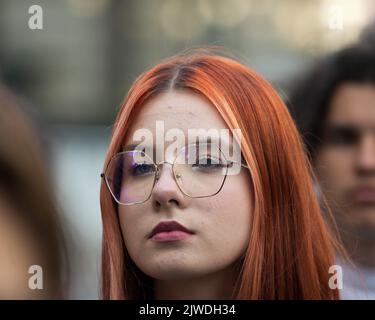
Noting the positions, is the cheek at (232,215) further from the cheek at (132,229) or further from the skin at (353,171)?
the skin at (353,171)

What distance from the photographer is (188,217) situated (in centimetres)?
183

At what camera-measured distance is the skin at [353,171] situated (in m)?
2.12

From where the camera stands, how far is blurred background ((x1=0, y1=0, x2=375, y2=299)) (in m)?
2.14

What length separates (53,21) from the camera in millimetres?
2211

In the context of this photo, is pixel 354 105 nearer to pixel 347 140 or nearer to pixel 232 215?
pixel 347 140

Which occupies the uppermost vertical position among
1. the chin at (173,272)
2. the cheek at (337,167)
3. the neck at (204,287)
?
the cheek at (337,167)

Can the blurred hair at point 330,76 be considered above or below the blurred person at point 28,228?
above

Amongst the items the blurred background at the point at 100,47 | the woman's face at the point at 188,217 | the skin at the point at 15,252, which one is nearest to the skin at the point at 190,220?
the woman's face at the point at 188,217

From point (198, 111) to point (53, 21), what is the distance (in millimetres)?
654

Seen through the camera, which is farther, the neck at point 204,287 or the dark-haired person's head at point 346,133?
the dark-haired person's head at point 346,133

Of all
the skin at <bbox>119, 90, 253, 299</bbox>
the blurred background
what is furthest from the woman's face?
the blurred background

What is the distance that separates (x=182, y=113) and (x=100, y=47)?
0.49m
